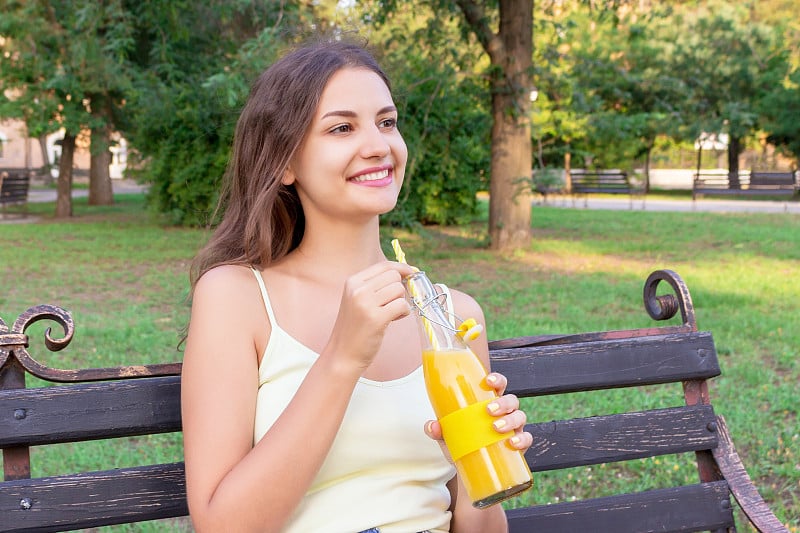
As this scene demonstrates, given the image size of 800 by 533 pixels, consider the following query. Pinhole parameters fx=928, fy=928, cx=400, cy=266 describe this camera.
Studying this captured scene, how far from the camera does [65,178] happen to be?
17672 mm

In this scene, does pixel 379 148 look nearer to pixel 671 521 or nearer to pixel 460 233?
pixel 671 521

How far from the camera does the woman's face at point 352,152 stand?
1827 mm

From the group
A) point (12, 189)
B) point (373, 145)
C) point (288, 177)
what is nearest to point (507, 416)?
point (373, 145)

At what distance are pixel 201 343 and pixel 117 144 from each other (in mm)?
17364

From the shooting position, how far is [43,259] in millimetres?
11031

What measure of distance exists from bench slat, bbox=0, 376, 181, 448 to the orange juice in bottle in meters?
0.65

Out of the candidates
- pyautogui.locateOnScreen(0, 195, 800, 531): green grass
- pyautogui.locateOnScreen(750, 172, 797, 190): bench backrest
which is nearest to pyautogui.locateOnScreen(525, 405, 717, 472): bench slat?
pyautogui.locateOnScreen(0, 195, 800, 531): green grass

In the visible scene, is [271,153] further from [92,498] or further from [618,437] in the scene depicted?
[618,437]

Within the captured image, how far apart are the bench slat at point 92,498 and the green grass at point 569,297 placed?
0.65 m

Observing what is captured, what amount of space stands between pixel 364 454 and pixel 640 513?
0.87 m

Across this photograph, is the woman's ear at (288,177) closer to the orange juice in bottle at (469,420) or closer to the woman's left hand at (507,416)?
the orange juice in bottle at (469,420)

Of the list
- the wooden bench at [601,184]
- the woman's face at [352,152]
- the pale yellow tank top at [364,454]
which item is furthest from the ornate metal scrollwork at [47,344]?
the wooden bench at [601,184]

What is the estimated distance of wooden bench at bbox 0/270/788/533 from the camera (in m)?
1.87

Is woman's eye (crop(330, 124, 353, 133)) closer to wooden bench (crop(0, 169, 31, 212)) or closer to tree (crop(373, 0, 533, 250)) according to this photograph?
tree (crop(373, 0, 533, 250))
